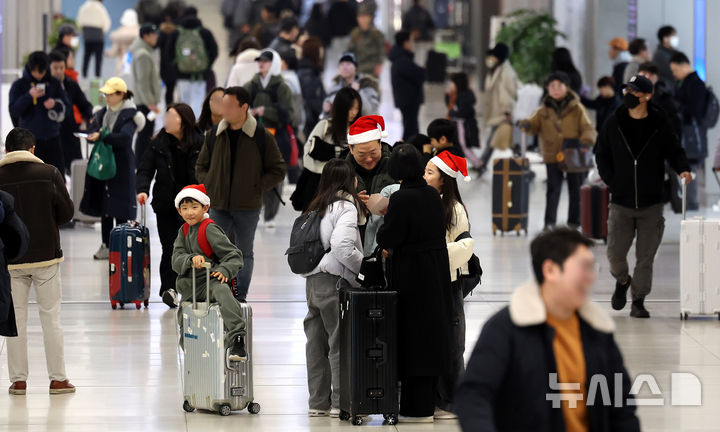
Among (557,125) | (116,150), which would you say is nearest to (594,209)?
(557,125)

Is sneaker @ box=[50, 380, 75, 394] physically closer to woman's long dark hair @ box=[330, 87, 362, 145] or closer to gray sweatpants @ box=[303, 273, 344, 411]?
gray sweatpants @ box=[303, 273, 344, 411]

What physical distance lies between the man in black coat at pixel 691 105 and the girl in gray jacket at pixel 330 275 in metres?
9.67

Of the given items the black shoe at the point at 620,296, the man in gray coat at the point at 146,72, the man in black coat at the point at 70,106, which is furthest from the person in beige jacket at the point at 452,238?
the man in gray coat at the point at 146,72

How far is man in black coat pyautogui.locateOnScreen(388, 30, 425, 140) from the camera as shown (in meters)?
22.1

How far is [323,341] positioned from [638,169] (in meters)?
3.90

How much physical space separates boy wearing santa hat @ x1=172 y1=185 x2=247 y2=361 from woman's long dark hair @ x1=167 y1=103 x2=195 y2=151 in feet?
9.23

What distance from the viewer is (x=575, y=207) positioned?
16109 millimetres

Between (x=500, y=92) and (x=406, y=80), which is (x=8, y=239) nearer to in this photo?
(x=500, y=92)

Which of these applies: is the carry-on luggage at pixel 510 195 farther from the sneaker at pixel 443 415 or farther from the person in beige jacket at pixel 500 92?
the sneaker at pixel 443 415

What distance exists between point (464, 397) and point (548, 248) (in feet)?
1.74

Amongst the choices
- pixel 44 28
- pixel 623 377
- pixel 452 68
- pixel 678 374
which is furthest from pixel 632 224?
pixel 452 68

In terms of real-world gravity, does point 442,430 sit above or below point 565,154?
below

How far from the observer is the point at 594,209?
15.0m

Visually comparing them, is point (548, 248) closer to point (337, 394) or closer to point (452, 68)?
point (337, 394)
